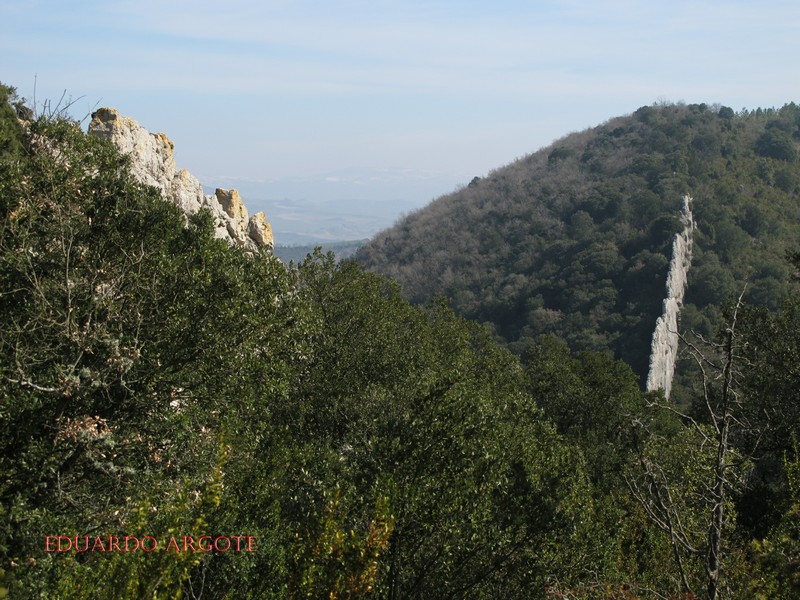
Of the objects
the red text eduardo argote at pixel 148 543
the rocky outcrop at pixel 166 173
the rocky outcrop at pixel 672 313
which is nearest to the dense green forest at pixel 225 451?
the red text eduardo argote at pixel 148 543

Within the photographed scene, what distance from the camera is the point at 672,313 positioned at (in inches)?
3260

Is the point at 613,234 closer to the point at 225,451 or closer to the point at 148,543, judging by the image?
the point at 225,451

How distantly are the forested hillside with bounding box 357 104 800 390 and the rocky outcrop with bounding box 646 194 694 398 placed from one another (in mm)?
1350

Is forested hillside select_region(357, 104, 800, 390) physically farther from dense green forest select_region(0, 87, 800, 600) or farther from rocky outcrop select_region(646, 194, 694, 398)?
dense green forest select_region(0, 87, 800, 600)

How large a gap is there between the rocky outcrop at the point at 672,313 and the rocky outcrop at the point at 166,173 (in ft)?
128

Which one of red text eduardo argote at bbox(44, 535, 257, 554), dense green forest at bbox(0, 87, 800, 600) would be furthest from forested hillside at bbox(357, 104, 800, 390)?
red text eduardo argote at bbox(44, 535, 257, 554)

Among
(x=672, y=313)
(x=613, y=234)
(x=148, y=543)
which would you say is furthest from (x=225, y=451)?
(x=613, y=234)

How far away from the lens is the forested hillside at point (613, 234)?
87.8m

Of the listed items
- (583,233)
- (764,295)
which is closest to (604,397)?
(764,295)

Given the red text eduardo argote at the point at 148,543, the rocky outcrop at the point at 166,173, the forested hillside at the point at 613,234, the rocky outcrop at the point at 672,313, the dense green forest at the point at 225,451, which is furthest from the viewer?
the forested hillside at the point at 613,234

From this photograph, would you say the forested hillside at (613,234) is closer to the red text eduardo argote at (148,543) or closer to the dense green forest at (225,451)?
the dense green forest at (225,451)

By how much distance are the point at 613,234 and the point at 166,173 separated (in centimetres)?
8052

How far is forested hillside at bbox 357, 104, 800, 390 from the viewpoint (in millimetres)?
87750

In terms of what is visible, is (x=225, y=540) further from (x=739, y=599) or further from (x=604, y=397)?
(x=604, y=397)
